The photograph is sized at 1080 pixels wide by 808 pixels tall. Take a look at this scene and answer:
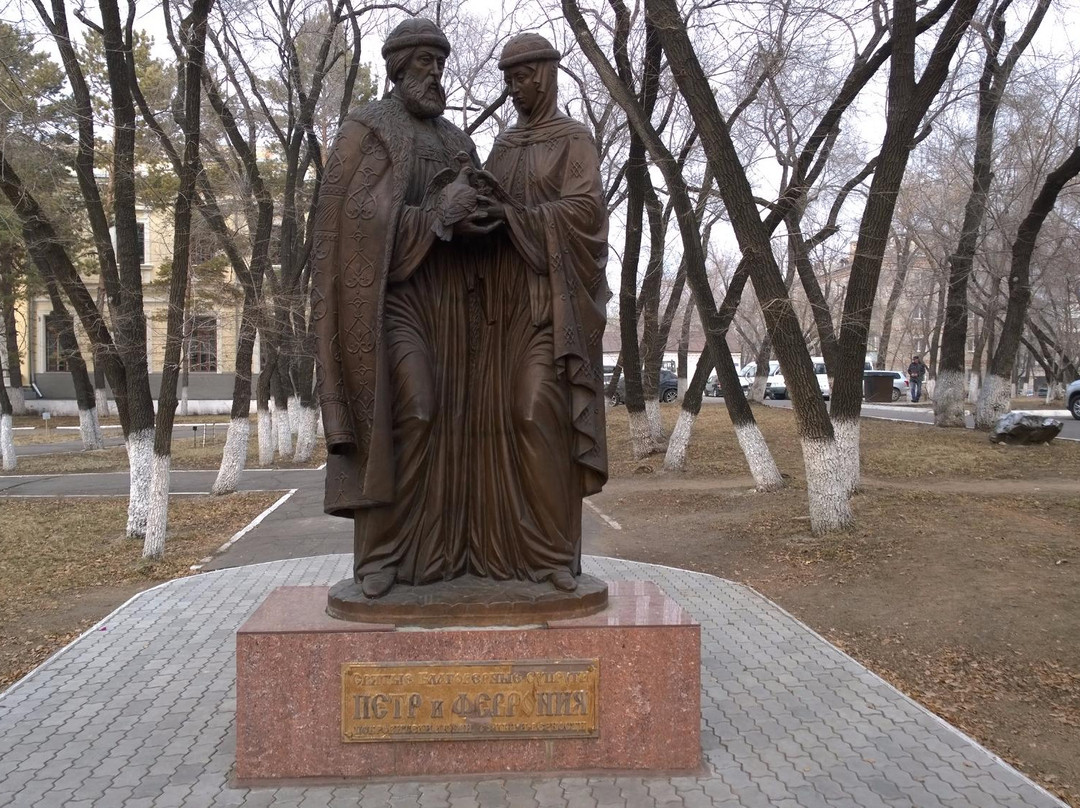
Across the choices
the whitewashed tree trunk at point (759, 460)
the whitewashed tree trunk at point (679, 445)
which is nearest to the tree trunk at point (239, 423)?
the whitewashed tree trunk at point (679, 445)

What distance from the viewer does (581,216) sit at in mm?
4016

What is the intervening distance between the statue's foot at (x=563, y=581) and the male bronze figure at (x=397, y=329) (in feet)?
1.46

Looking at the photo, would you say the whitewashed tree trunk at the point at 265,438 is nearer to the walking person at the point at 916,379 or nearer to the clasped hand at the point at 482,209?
the clasped hand at the point at 482,209

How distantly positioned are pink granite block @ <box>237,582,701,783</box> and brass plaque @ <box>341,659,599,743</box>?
0.11ft

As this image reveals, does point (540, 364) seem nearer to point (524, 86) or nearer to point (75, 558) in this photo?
point (524, 86)

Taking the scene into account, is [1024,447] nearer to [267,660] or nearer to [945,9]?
[945,9]

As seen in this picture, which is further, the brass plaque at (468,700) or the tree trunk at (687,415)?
the tree trunk at (687,415)

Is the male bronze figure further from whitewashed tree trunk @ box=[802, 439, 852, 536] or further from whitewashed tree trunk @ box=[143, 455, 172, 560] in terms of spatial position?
whitewashed tree trunk @ box=[143, 455, 172, 560]

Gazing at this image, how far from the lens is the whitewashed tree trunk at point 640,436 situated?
16.4 metres

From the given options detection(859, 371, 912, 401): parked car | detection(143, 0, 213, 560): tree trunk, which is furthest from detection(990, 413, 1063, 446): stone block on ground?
detection(859, 371, 912, 401): parked car

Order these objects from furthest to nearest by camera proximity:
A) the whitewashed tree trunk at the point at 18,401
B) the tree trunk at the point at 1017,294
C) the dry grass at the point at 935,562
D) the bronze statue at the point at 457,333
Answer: the whitewashed tree trunk at the point at 18,401
the tree trunk at the point at 1017,294
the dry grass at the point at 935,562
the bronze statue at the point at 457,333

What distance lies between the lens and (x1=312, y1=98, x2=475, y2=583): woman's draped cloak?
3934mm

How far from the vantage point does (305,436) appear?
19.3 meters

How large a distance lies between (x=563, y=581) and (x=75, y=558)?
769 centimetres
